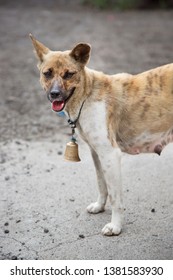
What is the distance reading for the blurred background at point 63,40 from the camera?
23.3ft

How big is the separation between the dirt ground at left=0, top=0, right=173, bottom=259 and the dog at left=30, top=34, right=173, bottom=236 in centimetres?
61

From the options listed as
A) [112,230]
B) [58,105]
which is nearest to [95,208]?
[112,230]

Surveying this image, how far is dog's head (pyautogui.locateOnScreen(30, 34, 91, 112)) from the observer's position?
4004 mm

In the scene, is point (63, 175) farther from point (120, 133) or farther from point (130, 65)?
point (130, 65)

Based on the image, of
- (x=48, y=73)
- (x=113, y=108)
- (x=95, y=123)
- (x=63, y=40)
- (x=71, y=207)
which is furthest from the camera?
(x=63, y=40)

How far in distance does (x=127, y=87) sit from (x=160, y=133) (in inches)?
17.6

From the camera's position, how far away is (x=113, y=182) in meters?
4.30

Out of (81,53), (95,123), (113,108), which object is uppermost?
(81,53)

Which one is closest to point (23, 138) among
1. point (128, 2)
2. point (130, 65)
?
Result: point (130, 65)

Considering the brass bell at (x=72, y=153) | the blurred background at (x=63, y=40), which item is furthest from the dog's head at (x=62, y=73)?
the blurred background at (x=63, y=40)

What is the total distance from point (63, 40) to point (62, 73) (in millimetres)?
6860

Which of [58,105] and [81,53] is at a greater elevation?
[81,53]

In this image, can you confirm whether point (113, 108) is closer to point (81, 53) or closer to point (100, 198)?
point (81, 53)

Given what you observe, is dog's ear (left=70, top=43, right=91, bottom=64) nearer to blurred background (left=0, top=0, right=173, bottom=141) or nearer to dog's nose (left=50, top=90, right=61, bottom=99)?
dog's nose (left=50, top=90, right=61, bottom=99)
